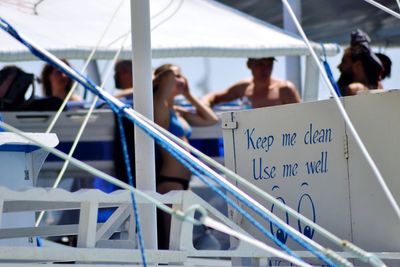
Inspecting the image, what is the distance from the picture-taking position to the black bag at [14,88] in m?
8.32

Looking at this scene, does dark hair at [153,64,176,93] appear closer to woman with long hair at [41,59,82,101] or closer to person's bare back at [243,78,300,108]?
person's bare back at [243,78,300,108]

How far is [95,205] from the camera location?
357 cm

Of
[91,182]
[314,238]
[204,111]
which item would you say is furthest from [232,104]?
[314,238]

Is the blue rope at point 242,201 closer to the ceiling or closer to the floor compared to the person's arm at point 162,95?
closer to the floor

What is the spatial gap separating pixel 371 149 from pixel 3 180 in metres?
1.43

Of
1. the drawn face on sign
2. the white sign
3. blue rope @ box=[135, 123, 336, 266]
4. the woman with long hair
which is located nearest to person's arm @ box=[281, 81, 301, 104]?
the woman with long hair

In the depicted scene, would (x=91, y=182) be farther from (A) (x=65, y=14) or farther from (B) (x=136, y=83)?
(B) (x=136, y=83)

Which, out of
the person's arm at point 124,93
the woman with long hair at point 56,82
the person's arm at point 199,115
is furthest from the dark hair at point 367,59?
the woman with long hair at point 56,82

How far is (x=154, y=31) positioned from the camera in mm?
7902

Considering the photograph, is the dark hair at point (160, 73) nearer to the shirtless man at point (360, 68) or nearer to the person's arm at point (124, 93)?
the person's arm at point (124, 93)

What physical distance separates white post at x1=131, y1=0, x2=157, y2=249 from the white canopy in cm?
332

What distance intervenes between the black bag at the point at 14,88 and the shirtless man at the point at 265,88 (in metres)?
1.76

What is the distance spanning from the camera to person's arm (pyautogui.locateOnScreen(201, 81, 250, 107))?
8667mm

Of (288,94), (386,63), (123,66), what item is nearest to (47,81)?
(123,66)
